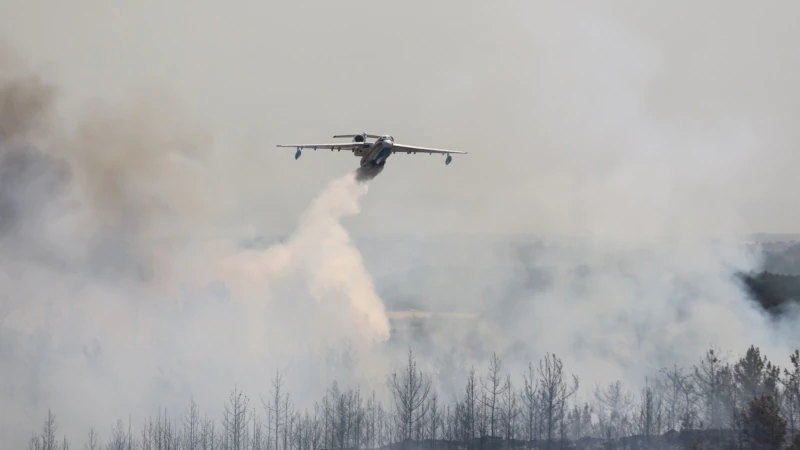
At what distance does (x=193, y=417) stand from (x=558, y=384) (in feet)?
126

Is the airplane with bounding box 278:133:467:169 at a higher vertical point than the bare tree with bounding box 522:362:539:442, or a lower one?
higher

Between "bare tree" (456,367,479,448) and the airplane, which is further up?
the airplane

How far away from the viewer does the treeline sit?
12619 centimetres

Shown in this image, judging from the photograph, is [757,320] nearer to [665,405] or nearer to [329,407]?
[665,405]

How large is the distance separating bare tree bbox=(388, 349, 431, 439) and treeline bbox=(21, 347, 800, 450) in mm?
197

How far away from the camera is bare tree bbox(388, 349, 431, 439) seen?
133 metres

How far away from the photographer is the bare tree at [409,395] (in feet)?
436

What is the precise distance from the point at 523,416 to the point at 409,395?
12.5 meters

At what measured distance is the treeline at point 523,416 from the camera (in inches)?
4968

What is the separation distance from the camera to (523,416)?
132500 millimetres

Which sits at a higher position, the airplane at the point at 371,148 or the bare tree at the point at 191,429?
the airplane at the point at 371,148

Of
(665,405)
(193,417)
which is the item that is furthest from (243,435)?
(665,405)

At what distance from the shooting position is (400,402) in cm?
14538

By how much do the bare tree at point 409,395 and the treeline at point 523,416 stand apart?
0.20 meters
